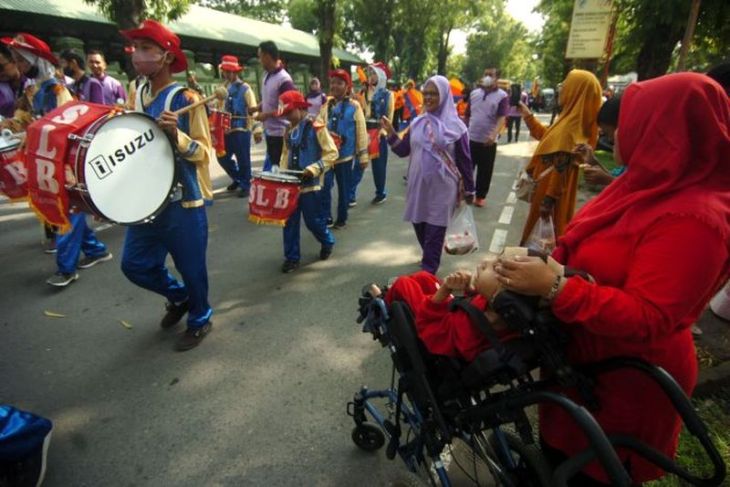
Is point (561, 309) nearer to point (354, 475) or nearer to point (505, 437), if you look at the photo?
point (505, 437)

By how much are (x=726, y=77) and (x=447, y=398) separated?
315 centimetres

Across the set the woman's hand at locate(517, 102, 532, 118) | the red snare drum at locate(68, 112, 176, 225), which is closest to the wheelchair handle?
the red snare drum at locate(68, 112, 176, 225)

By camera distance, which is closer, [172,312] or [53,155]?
[53,155]

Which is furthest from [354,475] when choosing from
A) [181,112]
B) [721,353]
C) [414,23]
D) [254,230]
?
[414,23]

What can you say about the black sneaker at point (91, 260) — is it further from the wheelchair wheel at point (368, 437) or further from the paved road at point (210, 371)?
the wheelchair wheel at point (368, 437)

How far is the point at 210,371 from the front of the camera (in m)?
Answer: 2.86

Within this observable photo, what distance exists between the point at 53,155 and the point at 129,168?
349 millimetres

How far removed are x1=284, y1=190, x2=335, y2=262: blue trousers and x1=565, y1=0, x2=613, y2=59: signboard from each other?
7.29 meters

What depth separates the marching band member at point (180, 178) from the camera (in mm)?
2588

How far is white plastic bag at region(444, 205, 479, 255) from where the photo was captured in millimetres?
3629

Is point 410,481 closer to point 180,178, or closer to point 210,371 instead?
point 210,371

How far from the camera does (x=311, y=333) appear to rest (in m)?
3.31

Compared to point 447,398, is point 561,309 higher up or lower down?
higher up

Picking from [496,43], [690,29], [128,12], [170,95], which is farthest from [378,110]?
[496,43]
